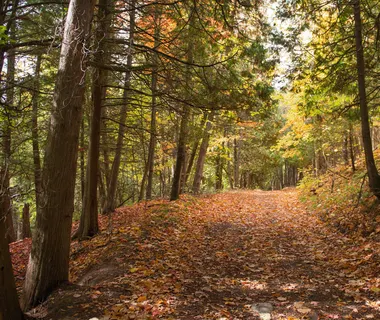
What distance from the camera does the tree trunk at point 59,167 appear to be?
4570 millimetres

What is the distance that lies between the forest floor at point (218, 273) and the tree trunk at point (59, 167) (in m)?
0.40

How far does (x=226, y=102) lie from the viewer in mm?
7168

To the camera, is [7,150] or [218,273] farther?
[7,150]

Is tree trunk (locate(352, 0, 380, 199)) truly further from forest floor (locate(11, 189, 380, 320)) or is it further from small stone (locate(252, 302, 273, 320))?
small stone (locate(252, 302, 273, 320))

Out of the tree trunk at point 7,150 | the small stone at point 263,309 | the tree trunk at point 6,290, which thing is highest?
the tree trunk at point 7,150

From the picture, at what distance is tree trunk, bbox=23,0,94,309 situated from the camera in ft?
15.0

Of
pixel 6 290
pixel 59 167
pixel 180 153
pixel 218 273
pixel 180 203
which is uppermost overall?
pixel 180 153

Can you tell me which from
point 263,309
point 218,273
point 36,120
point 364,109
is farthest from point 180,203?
point 263,309

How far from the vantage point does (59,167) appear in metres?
4.61

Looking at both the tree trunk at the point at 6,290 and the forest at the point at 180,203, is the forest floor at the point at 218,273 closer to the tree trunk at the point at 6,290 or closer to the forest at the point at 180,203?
the forest at the point at 180,203

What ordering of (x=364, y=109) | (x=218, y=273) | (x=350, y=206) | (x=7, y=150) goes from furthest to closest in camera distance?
(x=350, y=206) → (x=364, y=109) → (x=7, y=150) → (x=218, y=273)

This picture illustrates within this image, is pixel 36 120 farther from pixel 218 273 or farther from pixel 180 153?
pixel 218 273

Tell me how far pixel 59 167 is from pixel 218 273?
3436 mm

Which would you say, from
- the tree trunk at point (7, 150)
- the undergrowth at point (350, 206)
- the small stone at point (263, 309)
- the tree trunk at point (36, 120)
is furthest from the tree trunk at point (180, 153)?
the small stone at point (263, 309)
